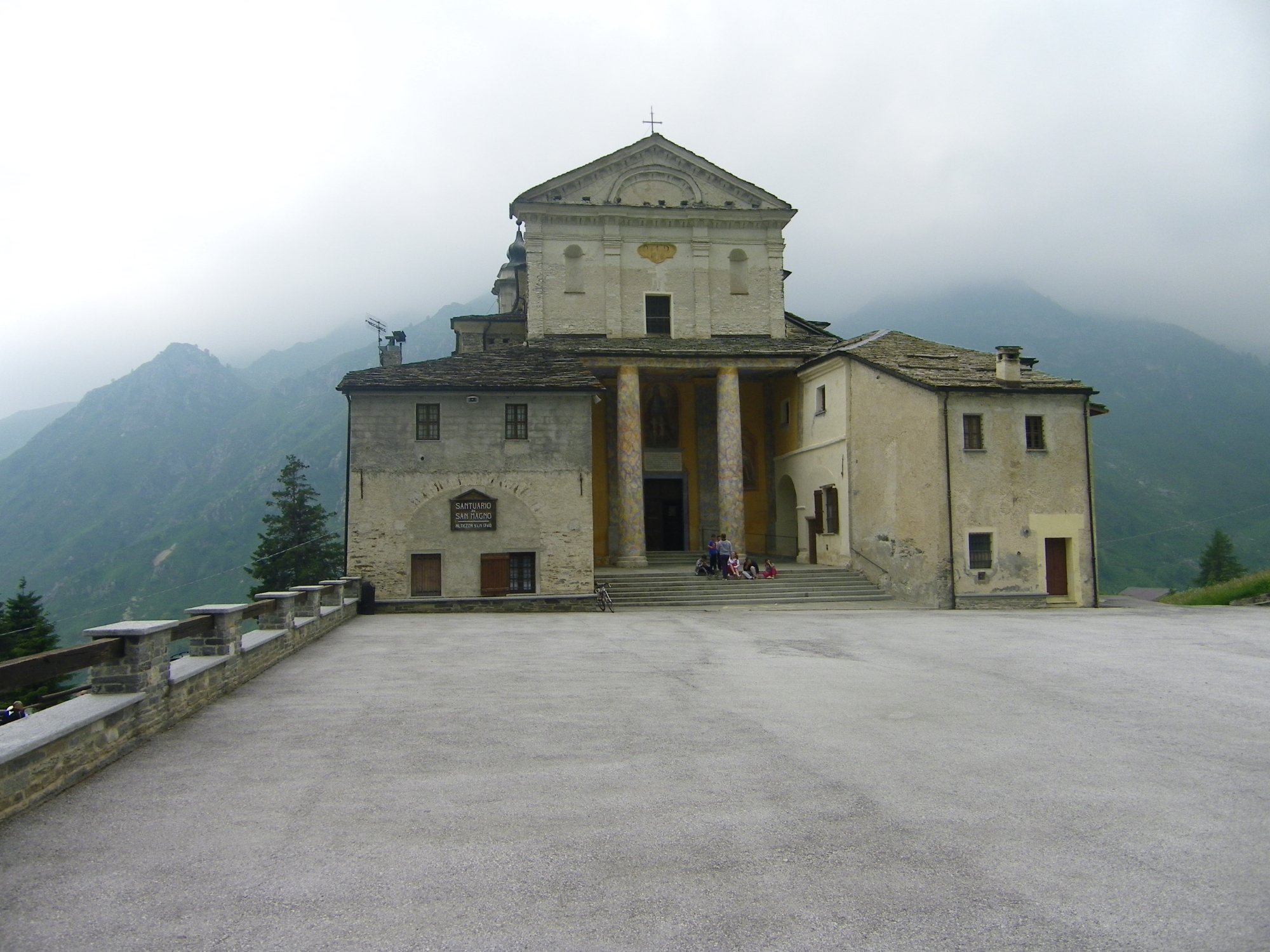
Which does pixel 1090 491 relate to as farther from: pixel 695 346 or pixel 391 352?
pixel 391 352

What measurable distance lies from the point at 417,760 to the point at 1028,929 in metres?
4.84

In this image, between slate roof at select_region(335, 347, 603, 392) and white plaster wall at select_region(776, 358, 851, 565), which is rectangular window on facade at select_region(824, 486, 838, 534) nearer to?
white plaster wall at select_region(776, 358, 851, 565)

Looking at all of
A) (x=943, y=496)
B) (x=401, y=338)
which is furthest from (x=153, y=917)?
(x=401, y=338)

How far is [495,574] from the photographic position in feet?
83.0

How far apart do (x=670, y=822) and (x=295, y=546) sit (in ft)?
163

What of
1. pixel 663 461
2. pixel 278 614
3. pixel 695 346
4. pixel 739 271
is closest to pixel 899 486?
pixel 695 346

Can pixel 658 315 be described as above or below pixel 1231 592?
above

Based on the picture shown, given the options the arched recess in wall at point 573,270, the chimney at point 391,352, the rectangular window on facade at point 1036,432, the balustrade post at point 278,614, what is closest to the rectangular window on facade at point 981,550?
the rectangular window on facade at point 1036,432

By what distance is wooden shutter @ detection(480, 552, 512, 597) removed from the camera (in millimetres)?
25219

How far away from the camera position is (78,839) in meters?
5.52

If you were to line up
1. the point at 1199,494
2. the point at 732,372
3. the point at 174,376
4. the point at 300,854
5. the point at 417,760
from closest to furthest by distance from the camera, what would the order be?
1. the point at 300,854
2. the point at 417,760
3. the point at 732,372
4. the point at 1199,494
5. the point at 174,376

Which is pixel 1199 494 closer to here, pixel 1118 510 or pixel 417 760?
pixel 1118 510

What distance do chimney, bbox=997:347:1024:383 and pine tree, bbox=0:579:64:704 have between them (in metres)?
35.4

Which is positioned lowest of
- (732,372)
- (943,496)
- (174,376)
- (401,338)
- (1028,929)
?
(1028,929)
